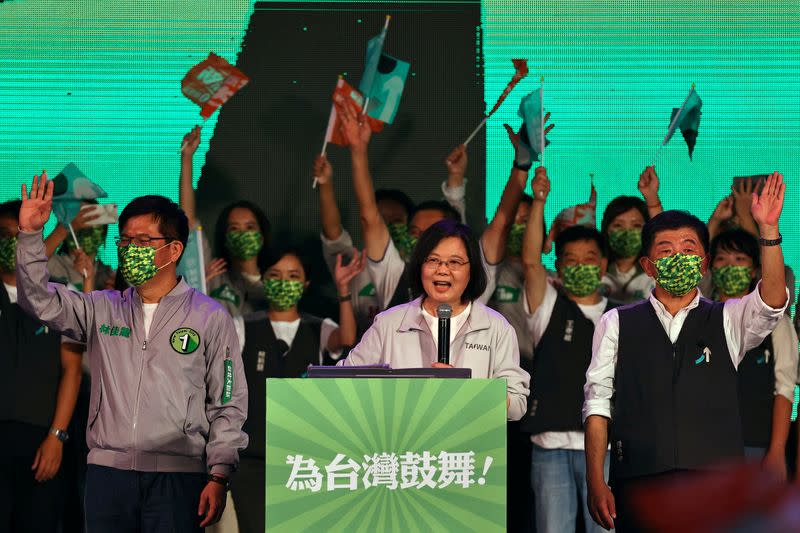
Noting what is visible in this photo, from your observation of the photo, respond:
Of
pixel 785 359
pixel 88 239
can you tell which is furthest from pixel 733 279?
pixel 88 239

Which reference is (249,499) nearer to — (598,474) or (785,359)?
(598,474)

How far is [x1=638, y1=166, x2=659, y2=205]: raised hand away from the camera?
5.71 metres

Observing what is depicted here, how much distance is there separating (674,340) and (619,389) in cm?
24

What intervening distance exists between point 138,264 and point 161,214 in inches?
8.8

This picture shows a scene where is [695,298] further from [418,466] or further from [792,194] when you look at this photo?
[792,194]

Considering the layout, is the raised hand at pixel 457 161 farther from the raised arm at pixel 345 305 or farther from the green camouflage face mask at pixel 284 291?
the green camouflage face mask at pixel 284 291

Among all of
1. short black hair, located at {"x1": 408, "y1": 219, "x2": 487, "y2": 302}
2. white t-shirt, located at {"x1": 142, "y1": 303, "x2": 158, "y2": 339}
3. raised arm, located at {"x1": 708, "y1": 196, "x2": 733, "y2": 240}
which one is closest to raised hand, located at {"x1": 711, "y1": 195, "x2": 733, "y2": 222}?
raised arm, located at {"x1": 708, "y1": 196, "x2": 733, "y2": 240}

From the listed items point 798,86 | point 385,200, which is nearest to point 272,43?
point 385,200

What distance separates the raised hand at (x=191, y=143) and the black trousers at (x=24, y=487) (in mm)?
1796

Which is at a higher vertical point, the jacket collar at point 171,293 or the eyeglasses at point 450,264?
the eyeglasses at point 450,264

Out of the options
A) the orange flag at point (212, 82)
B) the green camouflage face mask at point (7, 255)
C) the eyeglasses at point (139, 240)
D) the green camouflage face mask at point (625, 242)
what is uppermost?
the orange flag at point (212, 82)

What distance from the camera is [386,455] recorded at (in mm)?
2576

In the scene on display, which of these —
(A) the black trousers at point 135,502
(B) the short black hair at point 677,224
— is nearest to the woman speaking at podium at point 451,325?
(B) the short black hair at point 677,224

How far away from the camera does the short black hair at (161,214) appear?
3607mm
